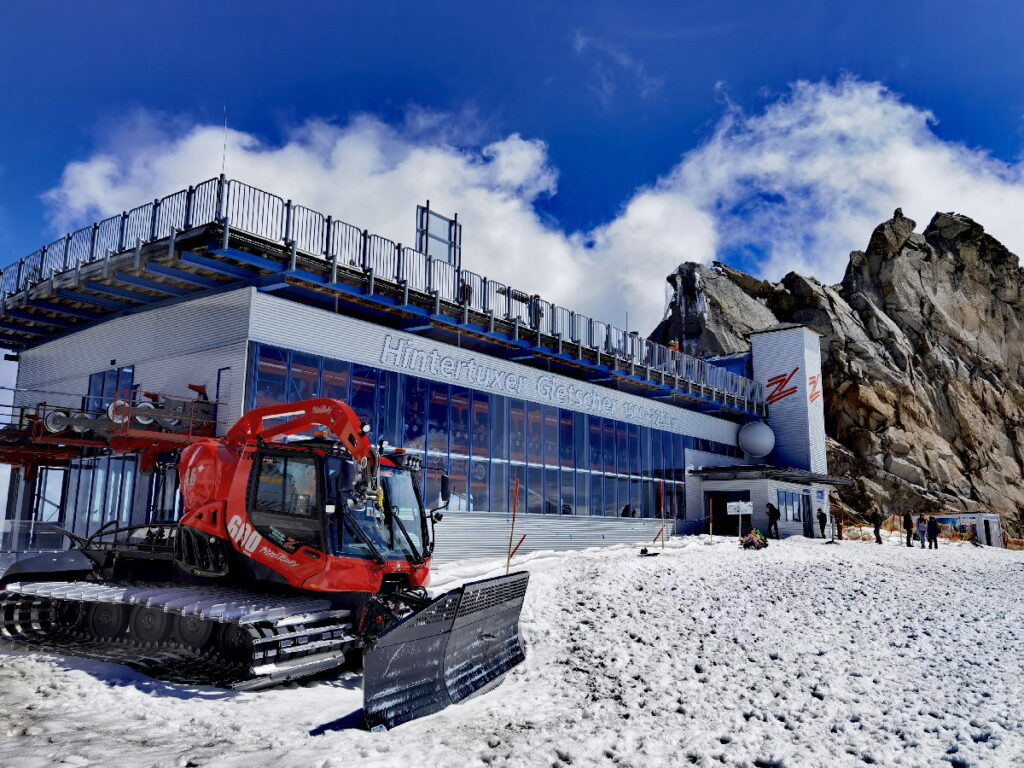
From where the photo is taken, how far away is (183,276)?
62.7 feet

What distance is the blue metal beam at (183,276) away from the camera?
18.5 m

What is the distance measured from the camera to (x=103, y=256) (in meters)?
20.2

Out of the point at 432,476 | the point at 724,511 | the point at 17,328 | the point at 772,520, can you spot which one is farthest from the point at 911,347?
the point at 17,328

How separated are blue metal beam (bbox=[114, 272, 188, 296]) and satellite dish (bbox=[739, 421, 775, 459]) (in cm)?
2912

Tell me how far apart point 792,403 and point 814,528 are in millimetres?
6566

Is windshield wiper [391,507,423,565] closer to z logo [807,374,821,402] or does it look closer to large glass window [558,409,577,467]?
large glass window [558,409,577,467]

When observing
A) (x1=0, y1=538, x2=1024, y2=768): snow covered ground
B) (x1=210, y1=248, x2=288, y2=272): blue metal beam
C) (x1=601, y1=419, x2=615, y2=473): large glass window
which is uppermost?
Answer: (x1=210, y1=248, x2=288, y2=272): blue metal beam

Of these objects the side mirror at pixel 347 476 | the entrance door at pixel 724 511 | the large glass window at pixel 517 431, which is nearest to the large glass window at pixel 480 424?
the large glass window at pixel 517 431

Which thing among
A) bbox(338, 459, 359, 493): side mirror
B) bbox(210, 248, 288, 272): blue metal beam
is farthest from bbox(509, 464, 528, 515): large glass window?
bbox(338, 459, 359, 493): side mirror

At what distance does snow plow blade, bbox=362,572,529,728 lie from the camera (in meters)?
6.92

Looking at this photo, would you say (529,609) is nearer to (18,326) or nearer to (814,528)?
(18,326)

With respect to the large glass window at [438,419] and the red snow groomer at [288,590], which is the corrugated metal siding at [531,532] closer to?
the large glass window at [438,419]

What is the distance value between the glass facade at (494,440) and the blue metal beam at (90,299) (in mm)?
6131

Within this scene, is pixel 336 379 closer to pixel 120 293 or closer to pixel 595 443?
pixel 120 293
